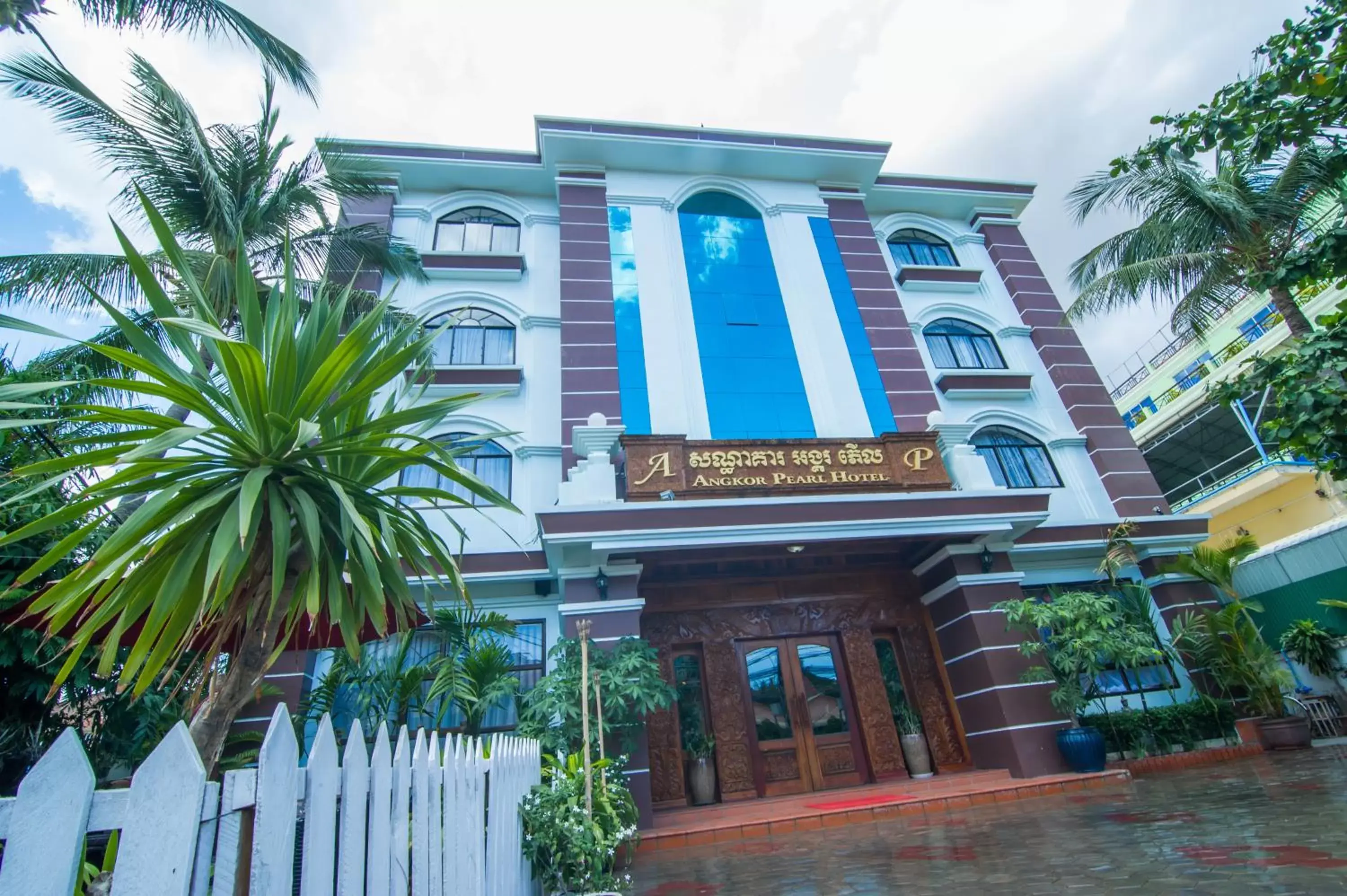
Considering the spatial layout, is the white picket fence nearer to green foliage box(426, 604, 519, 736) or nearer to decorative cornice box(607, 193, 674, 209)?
green foliage box(426, 604, 519, 736)

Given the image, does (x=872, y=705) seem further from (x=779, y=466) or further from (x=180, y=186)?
(x=180, y=186)

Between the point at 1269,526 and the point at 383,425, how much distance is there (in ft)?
60.6

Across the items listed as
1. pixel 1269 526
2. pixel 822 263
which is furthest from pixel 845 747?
pixel 1269 526

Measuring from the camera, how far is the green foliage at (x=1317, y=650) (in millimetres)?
8883

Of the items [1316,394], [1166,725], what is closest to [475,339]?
[1316,394]

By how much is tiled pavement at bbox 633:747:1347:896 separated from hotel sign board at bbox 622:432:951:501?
372 centimetres

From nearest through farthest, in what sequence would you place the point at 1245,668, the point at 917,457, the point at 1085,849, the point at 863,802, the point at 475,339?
the point at 1085,849 < the point at 863,802 < the point at 1245,668 < the point at 917,457 < the point at 475,339

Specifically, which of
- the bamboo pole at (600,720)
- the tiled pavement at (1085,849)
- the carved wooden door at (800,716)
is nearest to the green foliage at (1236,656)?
the tiled pavement at (1085,849)

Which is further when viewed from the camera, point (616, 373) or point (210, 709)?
point (616, 373)

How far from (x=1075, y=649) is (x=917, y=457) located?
288cm

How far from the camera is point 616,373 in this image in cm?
984

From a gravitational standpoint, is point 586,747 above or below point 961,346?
below

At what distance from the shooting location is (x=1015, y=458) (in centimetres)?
1083

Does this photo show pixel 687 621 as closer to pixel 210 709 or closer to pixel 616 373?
pixel 616 373
